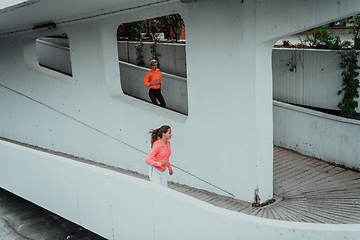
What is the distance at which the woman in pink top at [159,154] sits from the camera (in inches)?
254

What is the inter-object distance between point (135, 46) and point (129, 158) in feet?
20.6

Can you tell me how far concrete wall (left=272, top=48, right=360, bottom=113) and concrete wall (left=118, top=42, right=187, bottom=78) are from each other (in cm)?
364

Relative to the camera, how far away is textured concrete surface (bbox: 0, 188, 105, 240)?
7121mm

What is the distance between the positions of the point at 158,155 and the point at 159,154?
24mm

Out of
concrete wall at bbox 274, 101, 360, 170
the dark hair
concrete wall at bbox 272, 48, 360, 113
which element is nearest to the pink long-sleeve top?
the dark hair

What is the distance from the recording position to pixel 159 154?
6.50 metres

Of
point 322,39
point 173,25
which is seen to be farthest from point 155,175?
point 173,25

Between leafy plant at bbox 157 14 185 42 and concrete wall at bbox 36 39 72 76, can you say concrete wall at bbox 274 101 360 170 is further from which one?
concrete wall at bbox 36 39 72 76

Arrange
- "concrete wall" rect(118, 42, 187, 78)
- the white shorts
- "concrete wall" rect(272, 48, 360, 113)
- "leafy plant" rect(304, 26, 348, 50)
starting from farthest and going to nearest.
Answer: "concrete wall" rect(118, 42, 187, 78)
"leafy plant" rect(304, 26, 348, 50)
"concrete wall" rect(272, 48, 360, 113)
the white shorts

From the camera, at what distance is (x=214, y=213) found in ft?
15.9

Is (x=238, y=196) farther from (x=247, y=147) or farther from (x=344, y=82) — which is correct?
(x=344, y=82)

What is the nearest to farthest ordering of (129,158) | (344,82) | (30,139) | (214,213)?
(214,213) < (344,82) < (129,158) < (30,139)

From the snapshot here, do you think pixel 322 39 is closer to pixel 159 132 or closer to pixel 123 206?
pixel 159 132

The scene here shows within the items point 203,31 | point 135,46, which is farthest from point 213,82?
point 135,46
